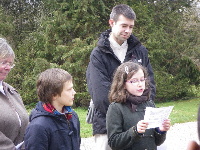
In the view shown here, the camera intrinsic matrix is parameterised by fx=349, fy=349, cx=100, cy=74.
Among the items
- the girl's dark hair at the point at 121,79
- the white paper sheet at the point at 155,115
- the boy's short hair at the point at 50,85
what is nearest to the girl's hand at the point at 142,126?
the white paper sheet at the point at 155,115

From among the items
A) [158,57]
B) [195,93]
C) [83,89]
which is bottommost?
[195,93]

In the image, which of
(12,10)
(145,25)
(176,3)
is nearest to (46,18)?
(12,10)

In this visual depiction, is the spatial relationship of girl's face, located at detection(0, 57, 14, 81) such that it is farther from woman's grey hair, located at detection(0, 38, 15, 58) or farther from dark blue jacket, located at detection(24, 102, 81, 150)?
dark blue jacket, located at detection(24, 102, 81, 150)

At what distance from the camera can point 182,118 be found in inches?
452

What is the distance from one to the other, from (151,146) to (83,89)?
12.8 m

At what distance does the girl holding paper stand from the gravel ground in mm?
4317

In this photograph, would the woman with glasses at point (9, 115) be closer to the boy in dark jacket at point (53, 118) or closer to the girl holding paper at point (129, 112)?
the boy in dark jacket at point (53, 118)

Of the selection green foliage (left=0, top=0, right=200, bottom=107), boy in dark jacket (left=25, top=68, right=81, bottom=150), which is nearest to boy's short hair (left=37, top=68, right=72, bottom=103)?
boy in dark jacket (left=25, top=68, right=81, bottom=150)

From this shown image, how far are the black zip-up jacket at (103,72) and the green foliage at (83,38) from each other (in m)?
11.5

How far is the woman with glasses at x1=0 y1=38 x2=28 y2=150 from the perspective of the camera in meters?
2.87

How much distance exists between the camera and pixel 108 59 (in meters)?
3.56

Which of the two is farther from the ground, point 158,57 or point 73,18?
point 73,18

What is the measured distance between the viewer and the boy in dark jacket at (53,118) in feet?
9.07

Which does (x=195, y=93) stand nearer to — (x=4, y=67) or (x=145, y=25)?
(x=145, y=25)
